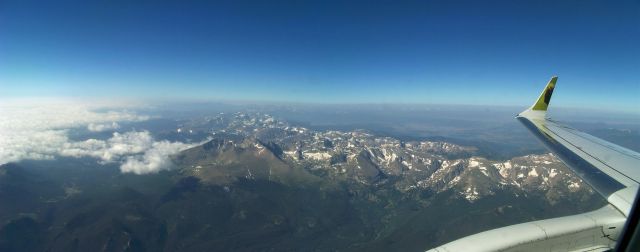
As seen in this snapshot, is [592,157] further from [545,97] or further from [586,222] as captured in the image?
[586,222]

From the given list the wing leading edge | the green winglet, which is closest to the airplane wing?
the wing leading edge

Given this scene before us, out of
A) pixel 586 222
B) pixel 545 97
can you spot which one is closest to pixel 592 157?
pixel 545 97

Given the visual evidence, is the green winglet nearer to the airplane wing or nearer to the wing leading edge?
the wing leading edge

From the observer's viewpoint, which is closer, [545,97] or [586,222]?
[586,222]

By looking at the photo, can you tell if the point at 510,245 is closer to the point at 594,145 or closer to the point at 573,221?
the point at 573,221

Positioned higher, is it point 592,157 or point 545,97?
point 545,97

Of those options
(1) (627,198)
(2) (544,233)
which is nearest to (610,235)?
(2) (544,233)

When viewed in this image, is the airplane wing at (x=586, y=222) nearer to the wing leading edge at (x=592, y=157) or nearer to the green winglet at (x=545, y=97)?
the wing leading edge at (x=592, y=157)
